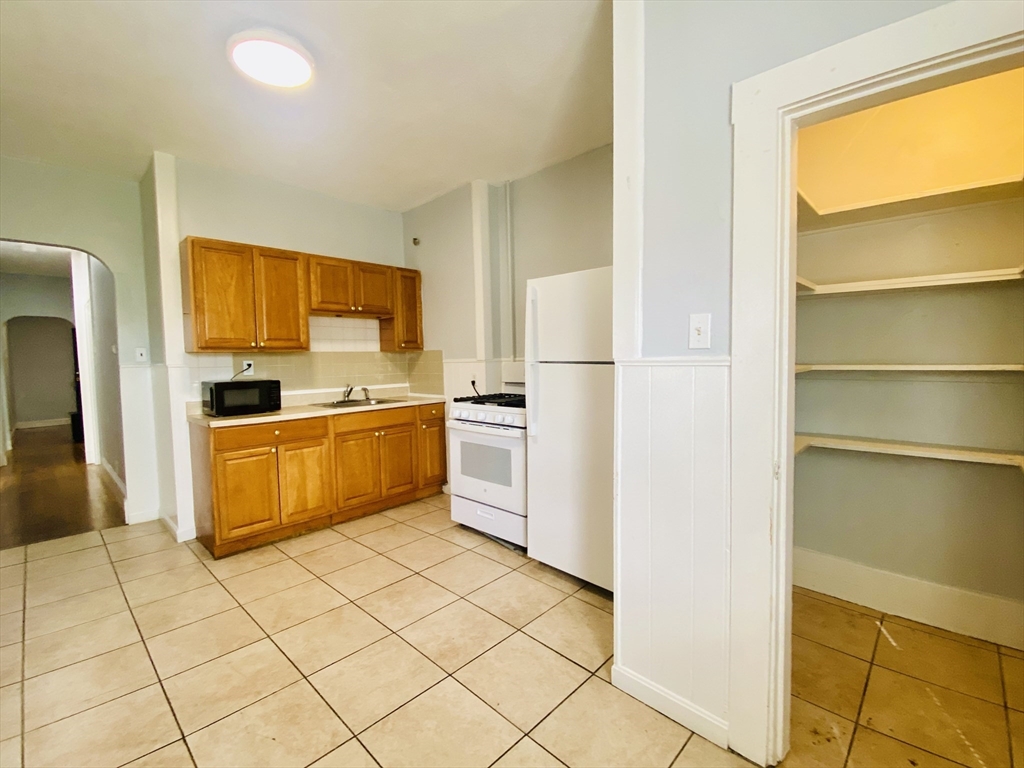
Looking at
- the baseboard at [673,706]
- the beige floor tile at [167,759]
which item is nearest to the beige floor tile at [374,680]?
the beige floor tile at [167,759]

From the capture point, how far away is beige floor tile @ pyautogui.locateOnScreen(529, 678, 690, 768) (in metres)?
1.43

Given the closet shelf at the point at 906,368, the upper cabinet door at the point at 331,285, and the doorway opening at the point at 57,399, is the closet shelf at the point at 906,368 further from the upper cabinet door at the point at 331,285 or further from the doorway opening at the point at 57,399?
the doorway opening at the point at 57,399

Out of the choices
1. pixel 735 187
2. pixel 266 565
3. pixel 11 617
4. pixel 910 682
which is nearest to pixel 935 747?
pixel 910 682

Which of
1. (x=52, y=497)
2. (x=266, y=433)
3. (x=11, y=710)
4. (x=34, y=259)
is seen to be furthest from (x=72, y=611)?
(x=34, y=259)

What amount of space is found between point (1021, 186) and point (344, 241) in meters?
4.32

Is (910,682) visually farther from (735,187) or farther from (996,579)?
(735,187)

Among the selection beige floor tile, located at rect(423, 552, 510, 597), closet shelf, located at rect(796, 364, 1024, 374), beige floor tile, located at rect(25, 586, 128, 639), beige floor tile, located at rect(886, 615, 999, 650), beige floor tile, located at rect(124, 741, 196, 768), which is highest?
closet shelf, located at rect(796, 364, 1024, 374)

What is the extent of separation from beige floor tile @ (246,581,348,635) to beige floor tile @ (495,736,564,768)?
4.21 feet

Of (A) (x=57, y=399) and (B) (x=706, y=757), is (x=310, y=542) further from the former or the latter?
(A) (x=57, y=399)

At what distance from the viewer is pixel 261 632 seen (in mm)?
2119

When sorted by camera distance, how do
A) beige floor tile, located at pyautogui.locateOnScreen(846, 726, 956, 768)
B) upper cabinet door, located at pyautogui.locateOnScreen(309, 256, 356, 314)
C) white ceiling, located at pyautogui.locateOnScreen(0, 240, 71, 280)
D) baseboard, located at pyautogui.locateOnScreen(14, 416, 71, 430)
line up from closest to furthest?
beige floor tile, located at pyautogui.locateOnScreen(846, 726, 956, 768)
upper cabinet door, located at pyautogui.locateOnScreen(309, 256, 356, 314)
white ceiling, located at pyautogui.locateOnScreen(0, 240, 71, 280)
baseboard, located at pyautogui.locateOnScreen(14, 416, 71, 430)

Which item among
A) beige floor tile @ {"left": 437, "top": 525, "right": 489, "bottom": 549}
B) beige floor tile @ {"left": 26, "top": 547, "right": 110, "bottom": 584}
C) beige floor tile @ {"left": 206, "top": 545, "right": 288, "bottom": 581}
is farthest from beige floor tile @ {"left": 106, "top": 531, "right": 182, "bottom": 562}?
beige floor tile @ {"left": 437, "top": 525, "right": 489, "bottom": 549}

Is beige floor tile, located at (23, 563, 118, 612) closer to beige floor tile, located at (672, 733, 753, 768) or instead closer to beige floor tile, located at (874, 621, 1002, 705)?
beige floor tile, located at (672, 733, 753, 768)

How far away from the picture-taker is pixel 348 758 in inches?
56.7
